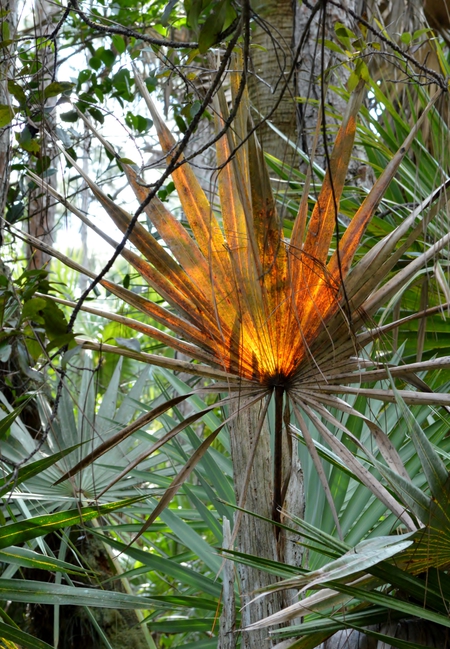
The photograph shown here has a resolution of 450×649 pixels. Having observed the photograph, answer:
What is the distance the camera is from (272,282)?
1.16 m

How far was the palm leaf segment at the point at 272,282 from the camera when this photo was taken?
1.12 m

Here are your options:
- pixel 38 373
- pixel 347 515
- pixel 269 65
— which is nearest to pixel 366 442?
pixel 347 515

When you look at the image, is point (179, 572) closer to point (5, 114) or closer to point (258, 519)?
point (258, 519)

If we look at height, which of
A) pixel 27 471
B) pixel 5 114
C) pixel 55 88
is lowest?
pixel 27 471

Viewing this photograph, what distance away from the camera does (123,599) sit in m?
1.32

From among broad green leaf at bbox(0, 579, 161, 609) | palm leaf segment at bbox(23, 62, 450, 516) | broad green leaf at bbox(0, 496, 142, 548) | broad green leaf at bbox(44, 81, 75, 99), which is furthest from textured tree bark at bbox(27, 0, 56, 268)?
broad green leaf at bbox(0, 579, 161, 609)

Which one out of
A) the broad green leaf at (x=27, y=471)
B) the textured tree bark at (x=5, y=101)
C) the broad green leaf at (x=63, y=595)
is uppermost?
the textured tree bark at (x=5, y=101)

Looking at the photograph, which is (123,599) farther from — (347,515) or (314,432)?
(314,432)

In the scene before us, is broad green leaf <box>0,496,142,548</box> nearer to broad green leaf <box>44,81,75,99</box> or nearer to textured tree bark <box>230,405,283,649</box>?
textured tree bark <box>230,405,283,649</box>

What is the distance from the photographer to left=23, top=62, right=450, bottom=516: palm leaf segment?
1118mm

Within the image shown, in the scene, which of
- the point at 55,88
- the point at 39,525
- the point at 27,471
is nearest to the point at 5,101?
the point at 55,88

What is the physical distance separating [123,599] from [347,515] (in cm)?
55

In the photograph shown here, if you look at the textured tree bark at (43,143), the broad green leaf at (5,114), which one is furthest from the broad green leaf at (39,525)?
the broad green leaf at (5,114)

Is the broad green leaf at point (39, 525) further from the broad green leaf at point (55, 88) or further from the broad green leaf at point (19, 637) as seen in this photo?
the broad green leaf at point (55, 88)
